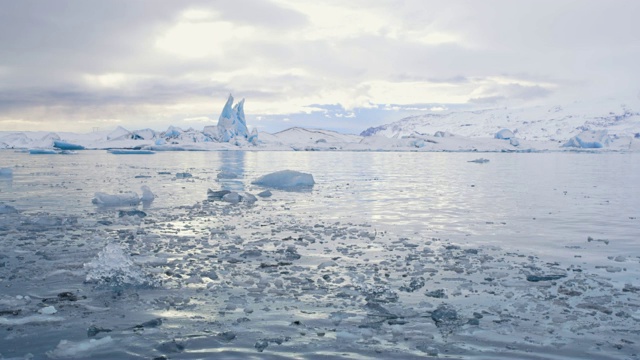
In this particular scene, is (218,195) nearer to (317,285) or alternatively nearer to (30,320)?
(317,285)

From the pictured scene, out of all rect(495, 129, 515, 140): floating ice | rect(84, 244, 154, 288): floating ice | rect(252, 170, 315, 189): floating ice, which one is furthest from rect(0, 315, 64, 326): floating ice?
rect(495, 129, 515, 140): floating ice

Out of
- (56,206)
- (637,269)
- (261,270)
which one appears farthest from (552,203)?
(56,206)

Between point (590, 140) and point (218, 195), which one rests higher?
point (590, 140)

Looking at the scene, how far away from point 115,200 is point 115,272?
320 inches

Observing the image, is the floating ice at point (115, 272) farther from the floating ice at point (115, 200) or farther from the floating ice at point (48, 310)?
the floating ice at point (115, 200)

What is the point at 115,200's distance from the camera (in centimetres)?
1389

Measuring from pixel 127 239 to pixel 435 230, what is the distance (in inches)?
235

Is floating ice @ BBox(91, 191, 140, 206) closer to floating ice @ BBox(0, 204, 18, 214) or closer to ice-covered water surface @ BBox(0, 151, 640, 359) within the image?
ice-covered water surface @ BBox(0, 151, 640, 359)

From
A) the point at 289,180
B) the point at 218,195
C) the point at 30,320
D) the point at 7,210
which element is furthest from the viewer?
the point at 289,180

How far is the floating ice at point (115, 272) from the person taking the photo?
6.23 metres

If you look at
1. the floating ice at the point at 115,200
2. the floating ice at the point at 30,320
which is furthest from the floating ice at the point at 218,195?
the floating ice at the point at 30,320

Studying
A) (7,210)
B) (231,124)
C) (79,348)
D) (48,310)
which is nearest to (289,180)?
(7,210)

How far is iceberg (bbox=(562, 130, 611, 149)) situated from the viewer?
83144 mm

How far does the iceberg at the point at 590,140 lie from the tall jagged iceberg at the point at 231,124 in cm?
5586
